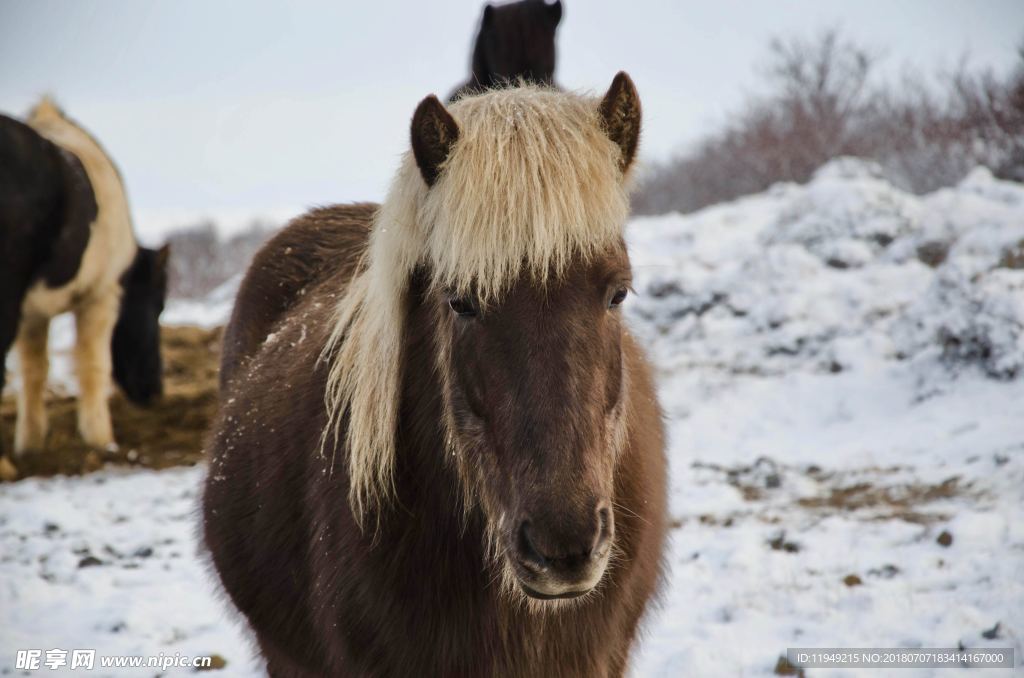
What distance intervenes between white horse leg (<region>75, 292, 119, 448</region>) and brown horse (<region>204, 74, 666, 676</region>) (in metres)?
4.98

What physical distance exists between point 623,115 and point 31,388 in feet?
21.5

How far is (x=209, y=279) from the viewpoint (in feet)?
132

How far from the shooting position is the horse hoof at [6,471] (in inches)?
241

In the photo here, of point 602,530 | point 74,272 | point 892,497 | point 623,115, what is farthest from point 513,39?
point 74,272

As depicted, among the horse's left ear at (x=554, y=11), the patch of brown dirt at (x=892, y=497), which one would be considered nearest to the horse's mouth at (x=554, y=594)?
the horse's left ear at (x=554, y=11)

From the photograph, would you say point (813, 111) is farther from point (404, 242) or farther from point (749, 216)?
point (404, 242)

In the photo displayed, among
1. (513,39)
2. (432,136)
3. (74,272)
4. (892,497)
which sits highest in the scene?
(513,39)

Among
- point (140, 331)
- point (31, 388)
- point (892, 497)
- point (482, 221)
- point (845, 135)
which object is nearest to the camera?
point (482, 221)

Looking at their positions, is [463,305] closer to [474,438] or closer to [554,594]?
[474,438]

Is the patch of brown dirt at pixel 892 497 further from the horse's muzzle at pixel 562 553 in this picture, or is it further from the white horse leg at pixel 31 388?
the white horse leg at pixel 31 388

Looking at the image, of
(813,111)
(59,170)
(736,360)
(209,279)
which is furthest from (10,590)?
(209,279)

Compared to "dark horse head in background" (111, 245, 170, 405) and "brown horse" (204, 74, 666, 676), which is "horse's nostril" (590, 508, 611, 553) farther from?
"dark horse head in background" (111, 245, 170, 405)

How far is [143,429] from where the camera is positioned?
7414mm

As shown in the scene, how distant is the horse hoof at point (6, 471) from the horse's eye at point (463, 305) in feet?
19.4
